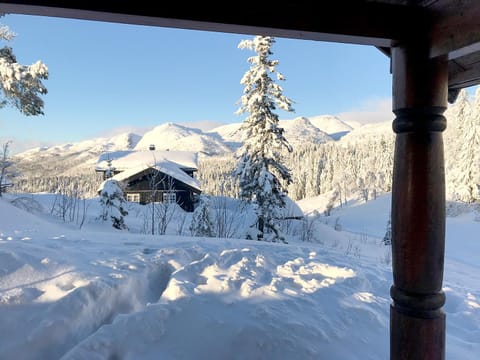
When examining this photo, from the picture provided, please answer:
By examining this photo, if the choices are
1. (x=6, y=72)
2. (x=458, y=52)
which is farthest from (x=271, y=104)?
(x=458, y=52)

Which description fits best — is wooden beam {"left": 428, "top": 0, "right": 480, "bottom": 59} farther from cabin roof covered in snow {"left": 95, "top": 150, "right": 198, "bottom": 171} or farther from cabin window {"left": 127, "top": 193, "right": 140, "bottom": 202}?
cabin window {"left": 127, "top": 193, "right": 140, "bottom": 202}

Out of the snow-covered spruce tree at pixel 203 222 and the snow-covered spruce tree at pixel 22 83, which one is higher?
the snow-covered spruce tree at pixel 22 83

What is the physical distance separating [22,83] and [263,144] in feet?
24.5

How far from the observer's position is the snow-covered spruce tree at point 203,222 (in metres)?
12.2

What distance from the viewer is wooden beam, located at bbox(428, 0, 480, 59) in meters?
1.40

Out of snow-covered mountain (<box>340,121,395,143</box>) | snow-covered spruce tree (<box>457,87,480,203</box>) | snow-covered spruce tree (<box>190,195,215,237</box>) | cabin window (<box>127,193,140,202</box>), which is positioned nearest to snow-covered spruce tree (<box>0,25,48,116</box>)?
snow-covered spruce tree (<box>190,195,215,237</box>)

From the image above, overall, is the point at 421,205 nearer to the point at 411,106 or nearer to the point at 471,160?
the point at 411,106

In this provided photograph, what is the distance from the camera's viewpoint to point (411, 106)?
162 cm

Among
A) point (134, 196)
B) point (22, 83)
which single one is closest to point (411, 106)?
point (22, 83)

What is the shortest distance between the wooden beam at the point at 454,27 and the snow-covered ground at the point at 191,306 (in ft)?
6.53

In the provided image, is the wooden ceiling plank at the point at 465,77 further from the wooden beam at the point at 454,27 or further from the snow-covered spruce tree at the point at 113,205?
the snow-covered spruce tree at the point at 113,205

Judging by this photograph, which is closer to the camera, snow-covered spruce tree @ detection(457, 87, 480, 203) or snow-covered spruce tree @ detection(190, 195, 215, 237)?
snow-covered spruce tree @ detection(190, 195, 215, 237)

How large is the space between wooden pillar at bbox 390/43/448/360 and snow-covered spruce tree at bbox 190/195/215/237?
35.2 feet

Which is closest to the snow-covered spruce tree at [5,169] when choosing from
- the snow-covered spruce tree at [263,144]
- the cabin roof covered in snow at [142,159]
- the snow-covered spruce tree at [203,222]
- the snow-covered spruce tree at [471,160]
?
the snow-covered spruce tree at [203,222]
